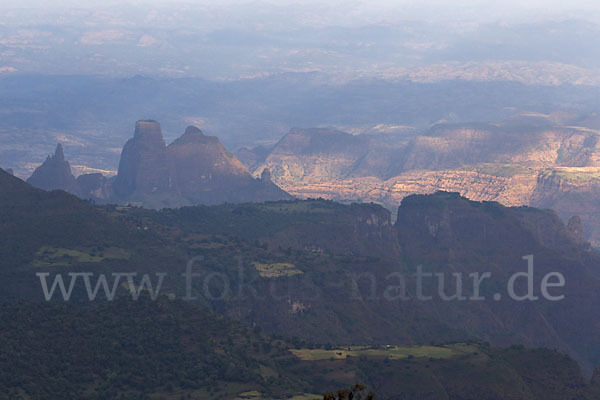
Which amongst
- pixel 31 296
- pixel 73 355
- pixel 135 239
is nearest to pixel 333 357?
pixel 73 355

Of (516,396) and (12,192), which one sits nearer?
(516,396)

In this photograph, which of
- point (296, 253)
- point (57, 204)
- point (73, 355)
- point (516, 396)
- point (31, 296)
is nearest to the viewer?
point (73, 355)

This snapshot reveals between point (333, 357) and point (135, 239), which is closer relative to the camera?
point (333, 357)

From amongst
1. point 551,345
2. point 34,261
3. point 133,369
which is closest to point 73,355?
point 133,369

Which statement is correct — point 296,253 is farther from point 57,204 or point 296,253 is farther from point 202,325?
point 202,325

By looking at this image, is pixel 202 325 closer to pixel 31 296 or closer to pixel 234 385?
pixel 234 385

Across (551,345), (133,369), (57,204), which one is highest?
(57,204)

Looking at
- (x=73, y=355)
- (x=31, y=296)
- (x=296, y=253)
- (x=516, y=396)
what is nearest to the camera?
(x=73, y=355)

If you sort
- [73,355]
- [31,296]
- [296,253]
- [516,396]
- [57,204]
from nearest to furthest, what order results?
[73,355], [516,396], [31,296], [57,204], [296,253]

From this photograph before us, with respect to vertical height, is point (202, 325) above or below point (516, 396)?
above
